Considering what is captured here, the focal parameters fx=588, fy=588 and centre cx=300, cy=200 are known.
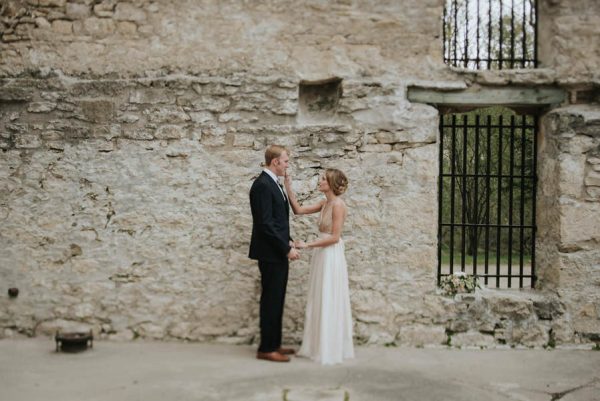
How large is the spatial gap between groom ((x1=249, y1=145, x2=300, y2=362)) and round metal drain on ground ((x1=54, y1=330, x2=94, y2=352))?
4.90ft

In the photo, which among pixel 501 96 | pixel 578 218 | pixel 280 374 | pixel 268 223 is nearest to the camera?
pixel 280 374

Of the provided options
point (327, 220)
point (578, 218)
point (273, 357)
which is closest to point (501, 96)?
point (578, 218)

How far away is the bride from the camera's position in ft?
15.8

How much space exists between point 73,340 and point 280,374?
6.00ft

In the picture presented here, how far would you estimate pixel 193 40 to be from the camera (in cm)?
550

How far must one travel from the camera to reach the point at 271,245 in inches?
187

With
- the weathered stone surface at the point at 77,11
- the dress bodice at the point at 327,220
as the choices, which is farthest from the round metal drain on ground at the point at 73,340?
the weathered stone surface at the point at 77,11

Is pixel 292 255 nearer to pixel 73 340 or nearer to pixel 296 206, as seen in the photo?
pixel 296 206

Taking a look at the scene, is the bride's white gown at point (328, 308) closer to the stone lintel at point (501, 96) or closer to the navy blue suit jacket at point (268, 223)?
the navy blue suit jacket at point (268, 223)

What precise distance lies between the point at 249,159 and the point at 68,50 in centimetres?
200

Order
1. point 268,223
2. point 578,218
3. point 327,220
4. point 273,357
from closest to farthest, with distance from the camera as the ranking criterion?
point 268,223, point 273,357, point 327,220, point 578,218

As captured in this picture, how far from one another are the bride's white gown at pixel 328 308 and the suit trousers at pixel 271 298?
0.90 ft

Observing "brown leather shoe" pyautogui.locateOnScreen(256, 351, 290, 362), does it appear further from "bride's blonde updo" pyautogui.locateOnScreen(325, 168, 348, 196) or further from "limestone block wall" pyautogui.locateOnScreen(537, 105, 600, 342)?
"limestone block wall" pyautogui.locateOnScreen(537, 105, 600, 342)

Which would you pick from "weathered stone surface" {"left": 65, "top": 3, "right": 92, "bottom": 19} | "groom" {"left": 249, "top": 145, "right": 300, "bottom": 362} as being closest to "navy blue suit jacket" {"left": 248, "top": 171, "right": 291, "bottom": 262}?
"groom" {"left": 249, "top": 145, "right": 300, "bottom": 362}
